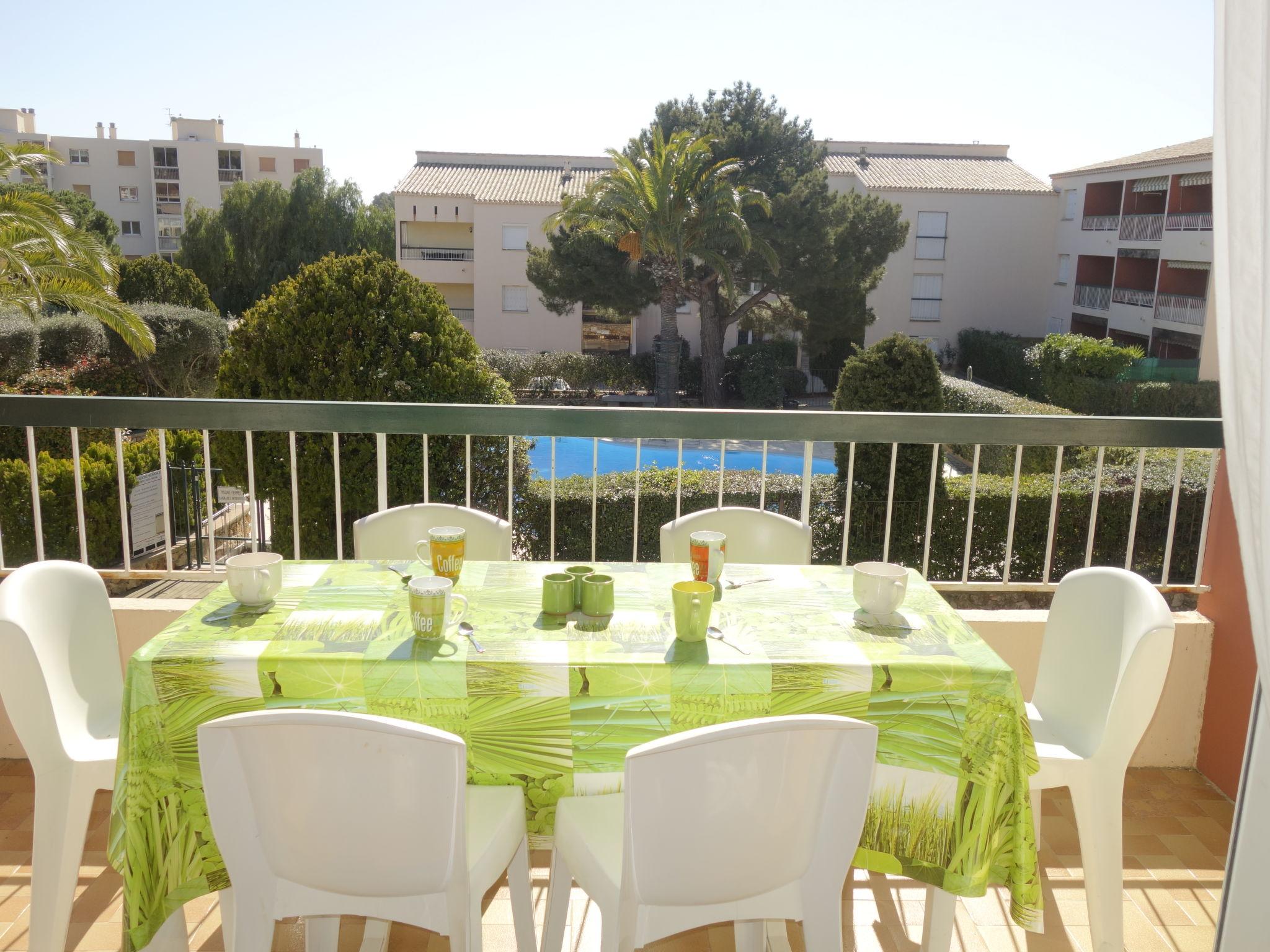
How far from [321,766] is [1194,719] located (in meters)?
2.66

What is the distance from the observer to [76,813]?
1.85 meters

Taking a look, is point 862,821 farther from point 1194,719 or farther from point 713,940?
point 1194,719

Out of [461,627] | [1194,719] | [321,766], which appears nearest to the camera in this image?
[321,766]

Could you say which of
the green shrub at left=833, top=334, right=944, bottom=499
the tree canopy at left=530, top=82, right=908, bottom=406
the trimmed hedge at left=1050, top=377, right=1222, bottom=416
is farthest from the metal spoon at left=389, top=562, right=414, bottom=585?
the tree canopy at left=530, top=82, right=908, bottom=406

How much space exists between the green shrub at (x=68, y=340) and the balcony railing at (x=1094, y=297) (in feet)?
80.8

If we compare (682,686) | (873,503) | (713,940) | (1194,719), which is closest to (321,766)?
(682,686)

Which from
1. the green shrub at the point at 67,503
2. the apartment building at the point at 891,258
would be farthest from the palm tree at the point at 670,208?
the green shrub at the point at 67,503

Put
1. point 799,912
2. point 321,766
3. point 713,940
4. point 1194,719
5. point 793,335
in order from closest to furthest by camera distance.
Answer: point 321,766
point 799,912
point 713,940
point 1194,719
point 793,335

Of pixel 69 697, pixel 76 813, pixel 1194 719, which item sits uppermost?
pixel 69 697

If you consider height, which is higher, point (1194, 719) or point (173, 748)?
point (173, 748)

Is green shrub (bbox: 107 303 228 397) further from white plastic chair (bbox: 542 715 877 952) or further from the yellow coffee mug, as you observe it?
white plastic chair (bbox: 542 715 877 952)

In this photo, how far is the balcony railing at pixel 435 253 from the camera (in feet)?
96.3

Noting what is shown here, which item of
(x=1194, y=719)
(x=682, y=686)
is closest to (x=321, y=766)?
(x=682, y=686)

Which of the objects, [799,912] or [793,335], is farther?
[793,335]
